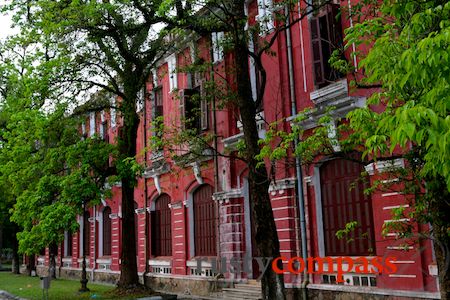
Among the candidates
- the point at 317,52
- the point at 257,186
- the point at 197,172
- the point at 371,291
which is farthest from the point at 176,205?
the point at 257,186

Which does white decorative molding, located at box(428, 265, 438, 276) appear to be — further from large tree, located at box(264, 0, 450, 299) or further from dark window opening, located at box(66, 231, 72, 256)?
dark window opening, located at box(66, 231, 72, 256)

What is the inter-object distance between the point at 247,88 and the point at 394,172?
11.7 ft

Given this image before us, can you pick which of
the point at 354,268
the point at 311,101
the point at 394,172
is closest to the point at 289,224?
the point at 354,268

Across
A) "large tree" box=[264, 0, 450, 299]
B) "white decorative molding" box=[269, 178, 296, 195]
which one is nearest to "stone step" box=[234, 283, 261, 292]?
"white decorative molding" box=[269, 178, 296, 195]

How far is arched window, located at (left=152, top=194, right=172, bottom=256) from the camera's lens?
19.6m

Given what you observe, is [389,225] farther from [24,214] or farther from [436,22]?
[24,214]

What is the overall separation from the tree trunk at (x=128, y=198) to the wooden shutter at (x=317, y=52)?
20.8 ft

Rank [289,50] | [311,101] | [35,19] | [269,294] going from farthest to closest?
[35,19]
[289,50]
[311,101]
[269,294]

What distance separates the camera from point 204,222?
1739 cm

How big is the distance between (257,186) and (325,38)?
5.09m

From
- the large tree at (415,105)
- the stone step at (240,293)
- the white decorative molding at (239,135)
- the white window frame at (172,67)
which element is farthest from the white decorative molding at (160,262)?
the large tree at (415,105)

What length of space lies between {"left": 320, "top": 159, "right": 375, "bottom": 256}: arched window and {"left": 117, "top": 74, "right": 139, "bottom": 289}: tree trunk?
6660 mm

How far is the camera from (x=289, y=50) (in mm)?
13594

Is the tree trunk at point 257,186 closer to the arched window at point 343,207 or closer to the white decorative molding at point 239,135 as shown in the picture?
the arched window at point 343,207
